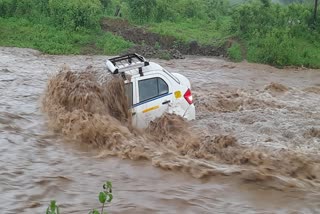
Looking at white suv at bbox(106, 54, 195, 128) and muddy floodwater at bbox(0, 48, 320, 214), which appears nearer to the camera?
muddy floodwater at bbox(0, 48, 320, 214)

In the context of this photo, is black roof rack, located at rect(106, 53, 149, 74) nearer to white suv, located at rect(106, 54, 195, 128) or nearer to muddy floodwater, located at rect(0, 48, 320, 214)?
white suv, located at rect(106, 54, 195, 128)

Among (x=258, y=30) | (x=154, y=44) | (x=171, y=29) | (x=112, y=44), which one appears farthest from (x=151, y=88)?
(x=171, y=29)

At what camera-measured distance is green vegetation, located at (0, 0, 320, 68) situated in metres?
22.2

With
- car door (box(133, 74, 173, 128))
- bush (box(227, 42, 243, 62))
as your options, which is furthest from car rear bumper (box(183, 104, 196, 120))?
bush (box(227, 42, 243, 62))

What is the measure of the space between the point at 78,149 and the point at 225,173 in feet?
8.81

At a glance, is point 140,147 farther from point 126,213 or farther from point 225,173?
point 126,213

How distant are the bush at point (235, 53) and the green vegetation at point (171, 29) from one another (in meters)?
0.04

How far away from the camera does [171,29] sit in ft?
85.2

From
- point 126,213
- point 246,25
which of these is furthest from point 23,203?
point 246,25

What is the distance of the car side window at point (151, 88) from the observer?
945cm

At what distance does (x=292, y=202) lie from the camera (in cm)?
671

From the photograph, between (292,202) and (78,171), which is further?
(78,171)

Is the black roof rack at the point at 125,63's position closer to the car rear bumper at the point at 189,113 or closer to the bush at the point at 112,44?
the car rear bumper at the point at 189,113

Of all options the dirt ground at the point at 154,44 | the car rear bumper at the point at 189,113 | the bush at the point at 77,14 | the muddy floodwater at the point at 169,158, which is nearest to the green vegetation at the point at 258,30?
the dirt ground at the point at 154,44
